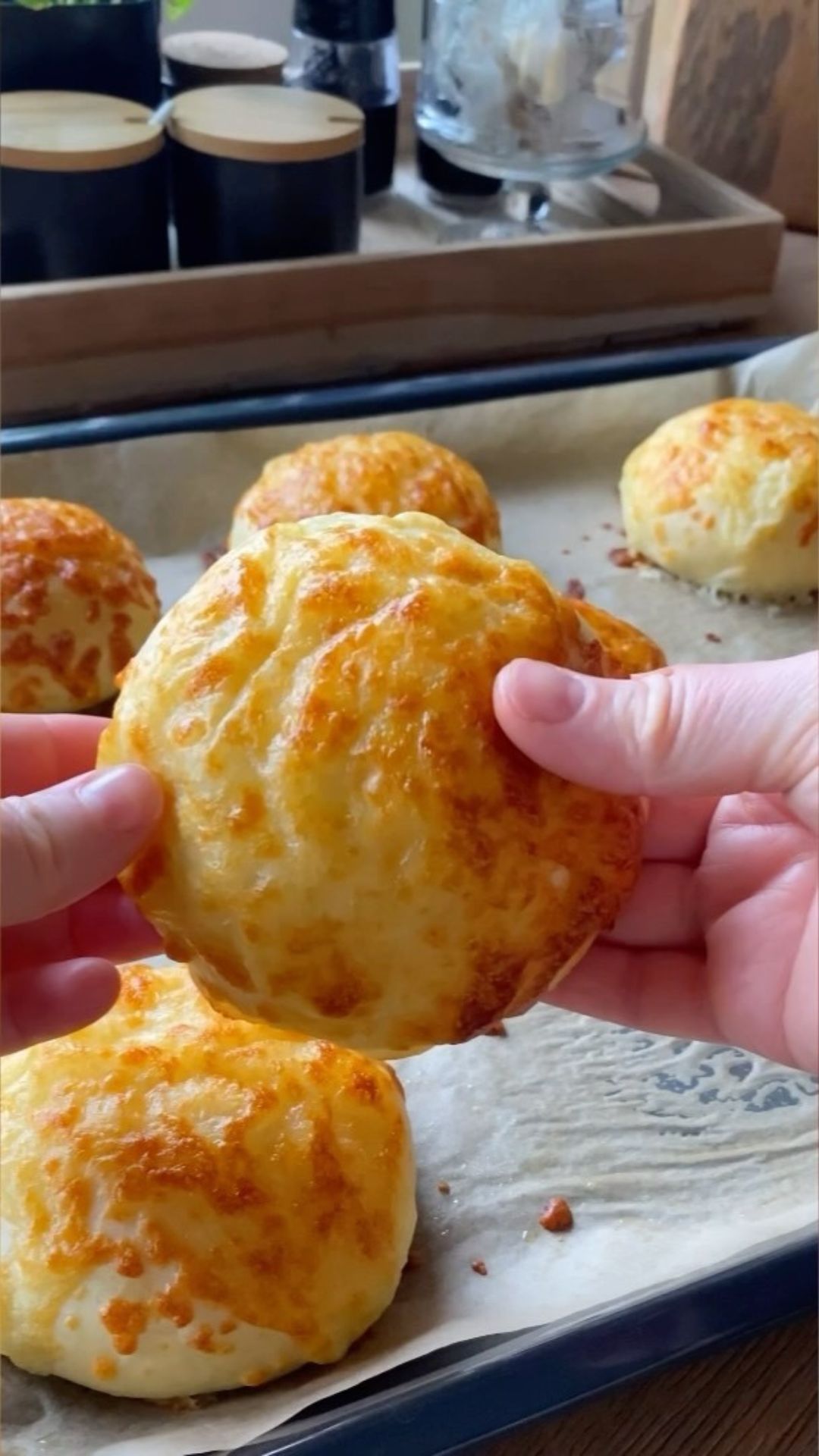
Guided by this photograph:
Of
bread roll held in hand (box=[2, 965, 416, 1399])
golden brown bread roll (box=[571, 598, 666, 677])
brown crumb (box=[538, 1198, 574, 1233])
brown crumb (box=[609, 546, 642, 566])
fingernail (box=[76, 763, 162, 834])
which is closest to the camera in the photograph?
fingernail (box=[76, 763, 162, 834])

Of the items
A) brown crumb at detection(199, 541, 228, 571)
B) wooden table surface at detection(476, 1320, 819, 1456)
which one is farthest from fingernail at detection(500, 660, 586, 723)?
brown crumb at detection(199, 541, 228, 571)

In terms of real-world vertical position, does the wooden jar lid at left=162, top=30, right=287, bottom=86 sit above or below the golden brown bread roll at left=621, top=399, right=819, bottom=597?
above

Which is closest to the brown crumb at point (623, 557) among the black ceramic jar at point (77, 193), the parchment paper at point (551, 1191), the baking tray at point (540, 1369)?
the parchment paper at point (551, 1191)

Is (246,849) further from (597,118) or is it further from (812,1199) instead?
(597,118)

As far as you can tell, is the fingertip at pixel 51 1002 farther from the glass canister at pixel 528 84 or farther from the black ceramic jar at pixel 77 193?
the glass canister at pixel 528 84

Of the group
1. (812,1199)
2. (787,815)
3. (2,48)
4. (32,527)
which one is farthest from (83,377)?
(812,1199)

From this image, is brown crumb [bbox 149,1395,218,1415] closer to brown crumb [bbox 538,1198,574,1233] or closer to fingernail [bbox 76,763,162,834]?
brown crumb [bbox 538,1198,574,1233]

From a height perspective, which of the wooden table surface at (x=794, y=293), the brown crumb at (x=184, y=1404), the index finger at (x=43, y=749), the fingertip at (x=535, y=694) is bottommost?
the brown crumb at (x=184, y=1404)

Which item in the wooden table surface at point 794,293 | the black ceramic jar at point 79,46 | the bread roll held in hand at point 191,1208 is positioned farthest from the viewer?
the wooden table surface at point 794,293
